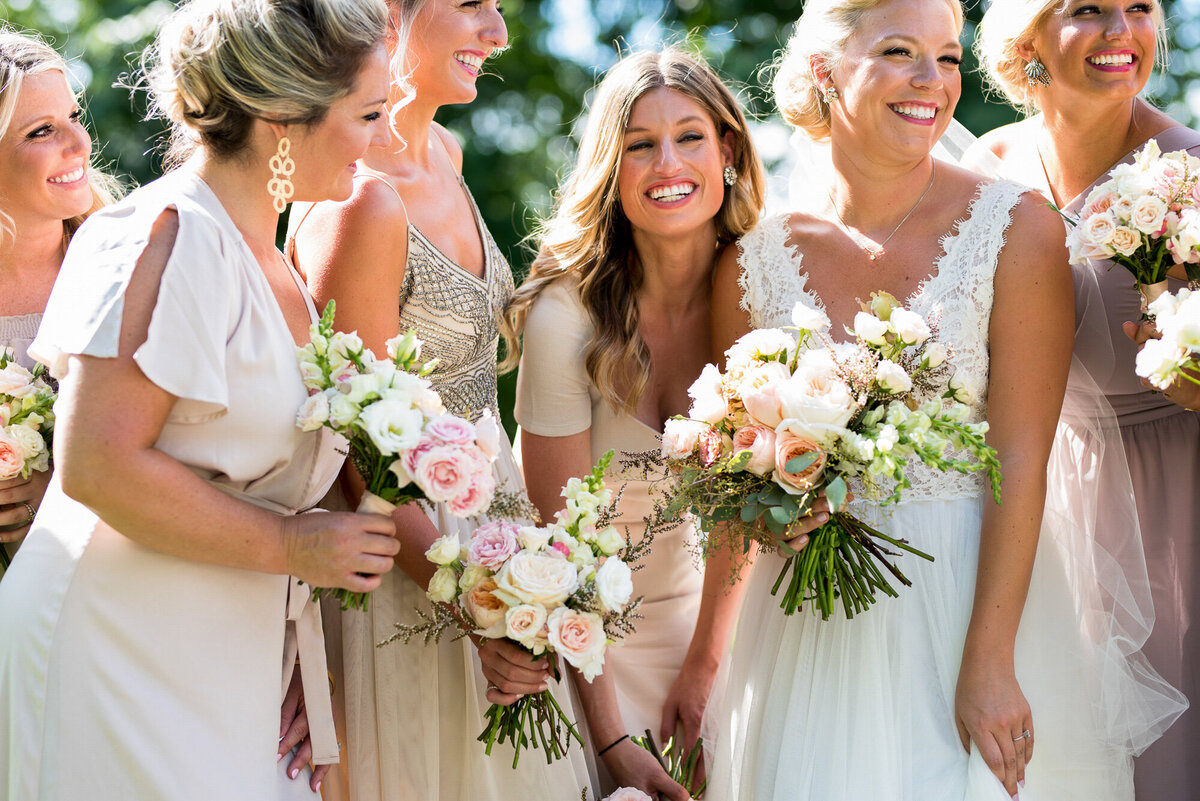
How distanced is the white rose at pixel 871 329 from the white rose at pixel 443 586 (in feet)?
4.32

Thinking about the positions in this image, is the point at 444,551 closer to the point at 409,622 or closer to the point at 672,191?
the point at 409,622

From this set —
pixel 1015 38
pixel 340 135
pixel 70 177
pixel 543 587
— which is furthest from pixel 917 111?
pixel 70 177

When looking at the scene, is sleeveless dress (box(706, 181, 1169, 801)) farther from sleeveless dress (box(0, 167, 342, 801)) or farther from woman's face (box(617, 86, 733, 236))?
sleeveless dress (box(0, 167, 342, 801))

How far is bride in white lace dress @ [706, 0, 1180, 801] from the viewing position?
3.36 metres

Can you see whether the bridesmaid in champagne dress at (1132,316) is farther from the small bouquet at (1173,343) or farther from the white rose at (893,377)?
the white rose at (893,377)

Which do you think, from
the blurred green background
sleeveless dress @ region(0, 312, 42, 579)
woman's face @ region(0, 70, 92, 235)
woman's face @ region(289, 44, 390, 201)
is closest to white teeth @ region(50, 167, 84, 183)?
woman's face @ region(0, 70, 92, 235)

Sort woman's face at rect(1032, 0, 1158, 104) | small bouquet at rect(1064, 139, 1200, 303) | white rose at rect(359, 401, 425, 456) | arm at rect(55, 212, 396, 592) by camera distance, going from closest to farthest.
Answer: arm at rect(55, 212, 396, 592)
white rose at rect(359, 401, 425, 456)
small bouquet at rect(1064, 139, 1200, 303)
woman's face at rect(1032, 0, 1158, 104)

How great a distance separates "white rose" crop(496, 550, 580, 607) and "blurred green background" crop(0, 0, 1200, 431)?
9496 millimetres

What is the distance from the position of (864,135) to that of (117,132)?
12.5 metres

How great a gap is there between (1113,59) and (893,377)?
1.88 m

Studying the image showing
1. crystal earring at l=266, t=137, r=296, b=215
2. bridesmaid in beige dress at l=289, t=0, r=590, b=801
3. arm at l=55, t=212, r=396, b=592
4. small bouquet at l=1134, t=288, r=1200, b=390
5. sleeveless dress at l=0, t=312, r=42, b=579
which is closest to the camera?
arm at l=55, t=212, r=396, b=592

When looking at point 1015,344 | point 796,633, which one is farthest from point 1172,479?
point 796,633

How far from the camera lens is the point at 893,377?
3.04m

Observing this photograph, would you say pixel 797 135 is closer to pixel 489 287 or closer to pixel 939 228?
pixel 939 228
